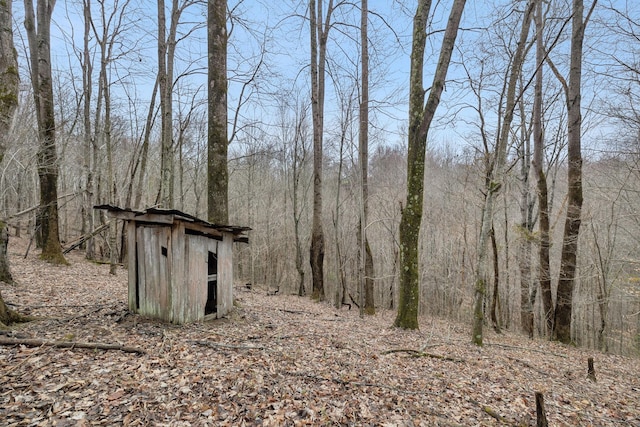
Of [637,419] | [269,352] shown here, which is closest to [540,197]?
[637,419]

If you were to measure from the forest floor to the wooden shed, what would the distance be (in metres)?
0.24

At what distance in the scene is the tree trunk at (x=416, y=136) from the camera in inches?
261

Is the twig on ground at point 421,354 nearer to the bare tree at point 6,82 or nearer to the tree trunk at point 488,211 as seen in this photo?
the tree trunk at point 488,211

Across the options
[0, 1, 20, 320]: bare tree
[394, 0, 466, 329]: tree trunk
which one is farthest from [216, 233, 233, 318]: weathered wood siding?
[394, 0, 466, 329]: tree trunk

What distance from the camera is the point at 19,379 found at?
278 centimetres

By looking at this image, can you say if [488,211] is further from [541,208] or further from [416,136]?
[541,208]

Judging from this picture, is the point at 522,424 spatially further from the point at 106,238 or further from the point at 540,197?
the point at 106,238

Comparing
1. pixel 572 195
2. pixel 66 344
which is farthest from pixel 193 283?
pixel 572 195

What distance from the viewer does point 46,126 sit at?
9016 millimetres

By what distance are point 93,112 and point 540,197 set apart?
61.3ft

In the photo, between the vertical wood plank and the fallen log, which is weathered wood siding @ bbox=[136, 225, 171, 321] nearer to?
the vertical wood plank

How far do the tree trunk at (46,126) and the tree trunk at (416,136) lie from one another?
30.4 ft

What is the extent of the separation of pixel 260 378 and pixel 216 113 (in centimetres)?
479

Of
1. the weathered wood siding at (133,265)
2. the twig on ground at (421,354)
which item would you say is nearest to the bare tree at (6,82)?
the weathered wood siding at (133,265)
